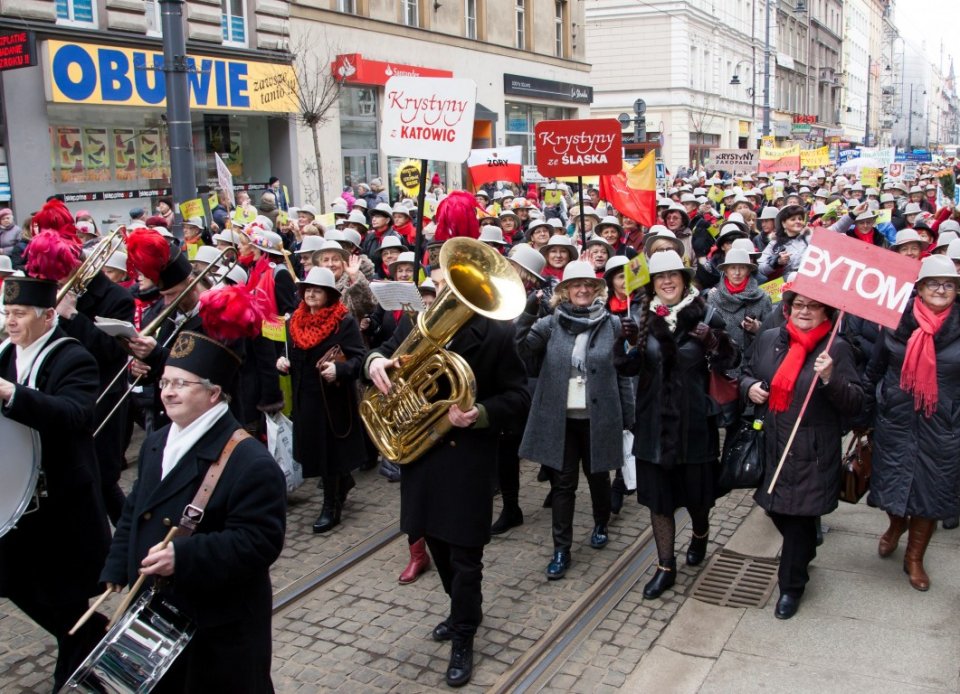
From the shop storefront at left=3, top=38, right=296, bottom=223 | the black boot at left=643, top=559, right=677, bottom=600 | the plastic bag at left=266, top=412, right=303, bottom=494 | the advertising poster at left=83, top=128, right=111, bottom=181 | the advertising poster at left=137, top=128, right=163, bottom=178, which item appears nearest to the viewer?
the black boot at left=643, top=559, right=677, bottom=600

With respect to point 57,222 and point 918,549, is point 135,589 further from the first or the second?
point 918,549

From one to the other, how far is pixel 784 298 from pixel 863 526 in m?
2.06

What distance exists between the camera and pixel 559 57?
120ft

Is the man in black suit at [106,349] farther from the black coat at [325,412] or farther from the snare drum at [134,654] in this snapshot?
the snare drum at [134,654]

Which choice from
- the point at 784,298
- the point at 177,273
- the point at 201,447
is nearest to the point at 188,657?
the point at 201,447

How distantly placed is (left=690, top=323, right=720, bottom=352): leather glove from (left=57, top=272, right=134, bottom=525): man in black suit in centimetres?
333

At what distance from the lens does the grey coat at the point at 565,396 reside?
20.3ft

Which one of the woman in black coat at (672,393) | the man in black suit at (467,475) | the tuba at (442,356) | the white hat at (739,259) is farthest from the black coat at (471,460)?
the white hat at (739,259)

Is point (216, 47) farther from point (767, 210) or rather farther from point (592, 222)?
point (767, 210)

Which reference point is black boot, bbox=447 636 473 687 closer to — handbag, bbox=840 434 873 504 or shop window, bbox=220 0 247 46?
handbag, bbox=840 434 873 504

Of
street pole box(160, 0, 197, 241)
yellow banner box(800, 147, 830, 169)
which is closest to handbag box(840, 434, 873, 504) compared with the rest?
street pole box(160, 0, 197, 241)

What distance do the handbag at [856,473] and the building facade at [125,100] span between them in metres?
13.6

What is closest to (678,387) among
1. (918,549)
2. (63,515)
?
(918,549)

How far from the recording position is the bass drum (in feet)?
13.8
